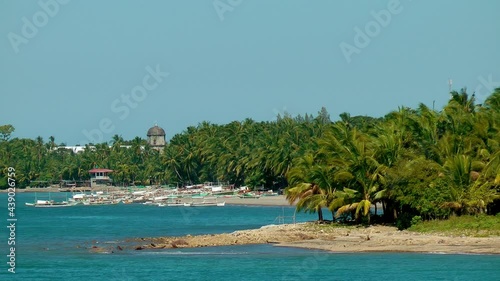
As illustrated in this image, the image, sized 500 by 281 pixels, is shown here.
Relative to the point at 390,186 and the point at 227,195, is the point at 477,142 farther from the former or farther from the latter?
the point at 227,195

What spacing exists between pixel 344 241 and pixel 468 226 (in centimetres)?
658

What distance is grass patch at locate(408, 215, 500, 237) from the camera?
5116 cm

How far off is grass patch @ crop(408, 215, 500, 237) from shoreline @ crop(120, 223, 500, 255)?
0.64 meters

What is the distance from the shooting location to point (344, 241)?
53625mm

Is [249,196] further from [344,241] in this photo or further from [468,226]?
[468,226]

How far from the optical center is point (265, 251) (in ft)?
173

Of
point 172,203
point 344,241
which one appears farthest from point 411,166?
point 172,203

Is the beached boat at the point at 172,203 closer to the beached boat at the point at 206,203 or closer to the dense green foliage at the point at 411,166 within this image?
the beached boat at the point at 206,203

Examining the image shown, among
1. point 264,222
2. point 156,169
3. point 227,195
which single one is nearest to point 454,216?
point 264,222

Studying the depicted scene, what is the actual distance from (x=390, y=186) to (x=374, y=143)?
2807mm

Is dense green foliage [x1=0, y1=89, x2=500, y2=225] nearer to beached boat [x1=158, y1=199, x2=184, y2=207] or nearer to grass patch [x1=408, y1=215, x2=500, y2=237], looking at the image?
grass patch [x1=408, y1=215, x2=500, y2=237]

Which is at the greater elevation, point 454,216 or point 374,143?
point 374,143

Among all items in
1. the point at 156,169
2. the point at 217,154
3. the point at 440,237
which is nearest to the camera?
the point at 440,237

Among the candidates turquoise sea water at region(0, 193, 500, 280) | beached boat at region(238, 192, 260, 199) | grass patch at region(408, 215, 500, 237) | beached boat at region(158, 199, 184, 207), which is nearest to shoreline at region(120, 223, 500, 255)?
grass patch at region(408, 215, 500, 237)
